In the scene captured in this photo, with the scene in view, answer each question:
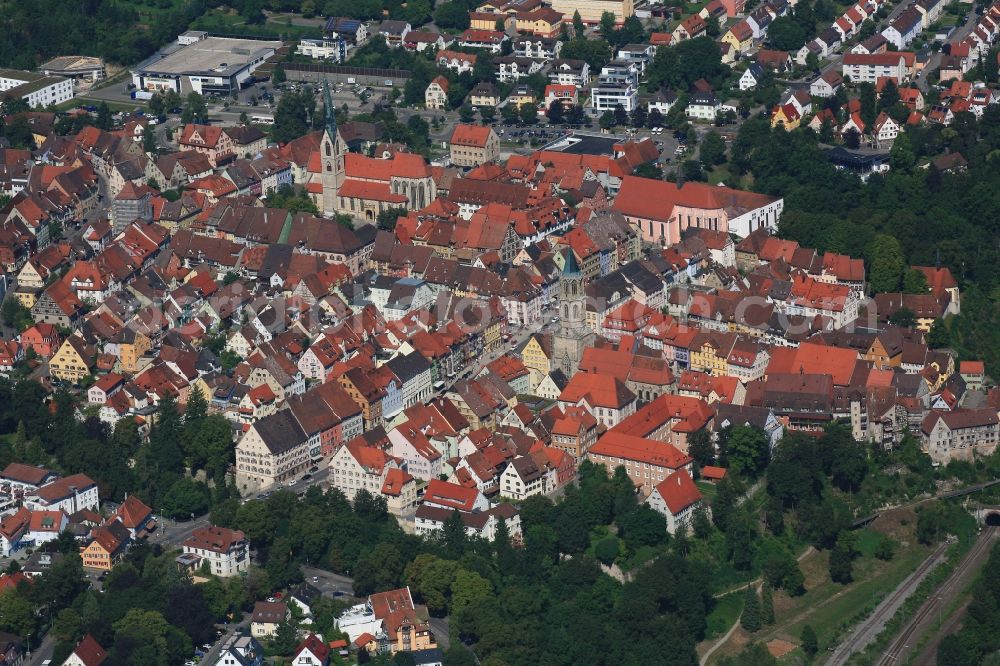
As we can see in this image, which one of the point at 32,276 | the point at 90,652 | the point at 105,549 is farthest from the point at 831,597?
the point at 32,276

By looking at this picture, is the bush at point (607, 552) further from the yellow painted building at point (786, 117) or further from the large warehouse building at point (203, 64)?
the large warehouse building at point (203, 64)

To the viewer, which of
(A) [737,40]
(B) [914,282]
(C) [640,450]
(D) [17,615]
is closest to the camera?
(D) [17,615]

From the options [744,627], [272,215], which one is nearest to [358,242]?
[272,215]

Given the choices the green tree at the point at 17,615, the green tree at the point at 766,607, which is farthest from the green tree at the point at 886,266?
the green tree at the point at 17,615

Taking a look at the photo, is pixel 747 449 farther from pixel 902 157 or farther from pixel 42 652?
pixel 902 157

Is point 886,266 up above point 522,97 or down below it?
above

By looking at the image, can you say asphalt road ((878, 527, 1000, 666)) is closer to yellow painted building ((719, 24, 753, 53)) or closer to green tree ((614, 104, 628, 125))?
green tree ((614, 104, 628, 125))

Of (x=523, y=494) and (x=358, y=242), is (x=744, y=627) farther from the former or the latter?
(x=358, y=242)
